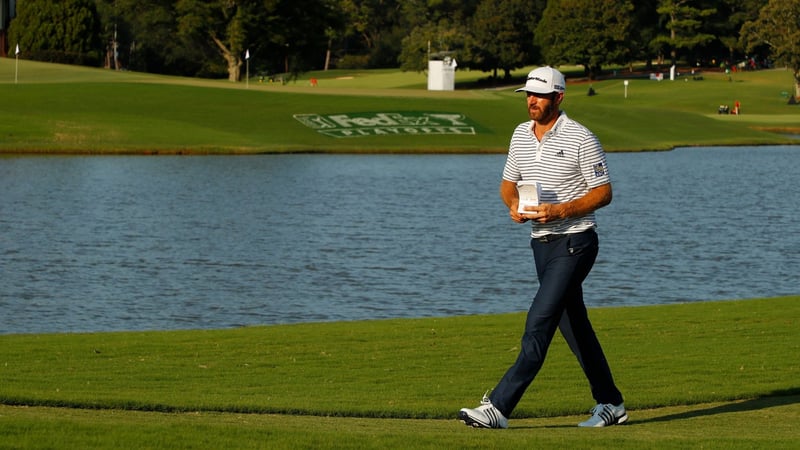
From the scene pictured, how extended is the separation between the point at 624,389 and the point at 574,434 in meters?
3.16

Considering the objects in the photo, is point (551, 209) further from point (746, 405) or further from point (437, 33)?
point (437, 33)

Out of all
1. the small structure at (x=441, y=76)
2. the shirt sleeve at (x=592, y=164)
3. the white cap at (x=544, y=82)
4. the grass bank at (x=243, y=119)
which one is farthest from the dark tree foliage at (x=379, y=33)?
the shirt sleeve at (x=592, y=164)

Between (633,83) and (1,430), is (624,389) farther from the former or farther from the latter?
(633,83)

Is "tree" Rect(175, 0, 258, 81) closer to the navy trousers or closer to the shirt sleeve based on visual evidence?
the navy trousers

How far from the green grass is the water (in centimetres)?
643

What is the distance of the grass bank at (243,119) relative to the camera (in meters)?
73.4

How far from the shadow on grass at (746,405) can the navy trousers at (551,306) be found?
125 centimetres

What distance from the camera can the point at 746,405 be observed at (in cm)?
1273

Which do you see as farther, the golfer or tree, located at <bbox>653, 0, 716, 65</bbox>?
tree, located at <bbox>653, 0, 716, 65</bbox>

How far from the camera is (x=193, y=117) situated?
81.9 meters

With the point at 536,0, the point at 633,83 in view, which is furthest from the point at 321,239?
the point at 536,0

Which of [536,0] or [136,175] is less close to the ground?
[536,0]

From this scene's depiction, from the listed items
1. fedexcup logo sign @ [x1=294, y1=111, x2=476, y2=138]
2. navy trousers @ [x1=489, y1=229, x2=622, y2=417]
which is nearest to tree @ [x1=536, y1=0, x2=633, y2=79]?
fedexcup logo sign @ [x1=294, y1=111, x2=476, y2=138]

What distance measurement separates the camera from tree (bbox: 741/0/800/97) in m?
129
